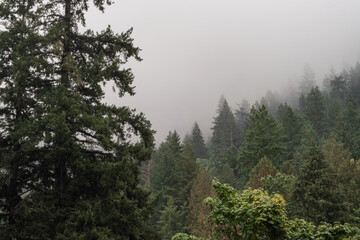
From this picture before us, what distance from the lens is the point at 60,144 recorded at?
8.88m

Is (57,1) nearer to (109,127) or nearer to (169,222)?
(109,127)

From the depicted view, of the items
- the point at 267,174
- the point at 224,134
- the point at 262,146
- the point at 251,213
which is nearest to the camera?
the point at 251,213

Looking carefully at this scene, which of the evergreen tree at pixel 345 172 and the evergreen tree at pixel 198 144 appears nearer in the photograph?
the evergreen tree at pixel 345 172

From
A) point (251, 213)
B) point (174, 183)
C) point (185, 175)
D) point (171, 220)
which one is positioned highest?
point (185, 175)

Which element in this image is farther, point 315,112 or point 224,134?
point 224,134

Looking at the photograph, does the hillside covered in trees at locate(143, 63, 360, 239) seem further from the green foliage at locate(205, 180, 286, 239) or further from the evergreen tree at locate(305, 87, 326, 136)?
the evergreen tree at locate(305, 87, 326, 136)

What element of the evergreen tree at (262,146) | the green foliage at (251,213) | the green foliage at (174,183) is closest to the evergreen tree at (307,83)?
the evergreen tree at (262,146)

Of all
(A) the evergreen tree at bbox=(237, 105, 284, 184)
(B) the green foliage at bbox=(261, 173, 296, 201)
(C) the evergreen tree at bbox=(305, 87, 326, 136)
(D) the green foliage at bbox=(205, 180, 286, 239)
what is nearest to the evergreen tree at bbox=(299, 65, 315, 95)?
(C) the evergreen tree at bbox=(305, 87, 326, 136)

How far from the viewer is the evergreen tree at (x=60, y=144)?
8.49 metres

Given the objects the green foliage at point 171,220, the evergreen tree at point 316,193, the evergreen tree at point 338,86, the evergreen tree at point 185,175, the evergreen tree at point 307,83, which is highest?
the evergreen tree at point 307,83

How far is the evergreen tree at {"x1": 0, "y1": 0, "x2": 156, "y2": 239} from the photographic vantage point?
27.9 ft

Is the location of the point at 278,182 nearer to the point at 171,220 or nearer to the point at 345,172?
the point at 345,172

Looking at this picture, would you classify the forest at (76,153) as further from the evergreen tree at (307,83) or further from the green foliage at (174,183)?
the evergreen tree at (307,83)

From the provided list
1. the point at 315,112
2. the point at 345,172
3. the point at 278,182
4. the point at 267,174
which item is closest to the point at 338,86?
the point at 315,112
